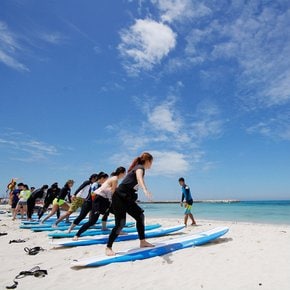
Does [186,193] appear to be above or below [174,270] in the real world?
above

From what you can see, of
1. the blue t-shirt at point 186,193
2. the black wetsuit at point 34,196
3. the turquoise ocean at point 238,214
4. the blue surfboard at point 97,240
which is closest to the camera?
the blue surfboard at point 97,240

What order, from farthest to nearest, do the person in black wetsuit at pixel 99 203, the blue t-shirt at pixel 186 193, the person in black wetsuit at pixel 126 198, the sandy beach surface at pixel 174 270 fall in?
the blue t-shirt at pixel 186 193, the person in black wetsuit at pixel 99 203, the person in black wetsuit at pixel 126 198, the sandy beach surface at pixel 174 270

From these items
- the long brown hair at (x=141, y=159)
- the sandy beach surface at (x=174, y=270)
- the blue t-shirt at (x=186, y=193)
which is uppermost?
the long brown hair at (x=141, y=159)

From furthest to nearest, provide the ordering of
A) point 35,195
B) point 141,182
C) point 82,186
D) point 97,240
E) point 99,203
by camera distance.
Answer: point 35,195 → point 82,186 → point 99,203 → point 97,240 → point 141,182

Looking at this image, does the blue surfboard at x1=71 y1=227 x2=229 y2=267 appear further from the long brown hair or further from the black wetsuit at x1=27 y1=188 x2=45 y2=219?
the black wetsuit at x1=27 y1=188 x2=45 y2=219

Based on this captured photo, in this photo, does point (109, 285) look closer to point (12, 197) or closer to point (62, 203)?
point (62, 203)

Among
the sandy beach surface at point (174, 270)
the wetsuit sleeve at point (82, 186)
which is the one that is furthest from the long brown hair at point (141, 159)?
the wetsuit sleeve at point (82, 186)

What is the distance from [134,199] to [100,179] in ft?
11.0

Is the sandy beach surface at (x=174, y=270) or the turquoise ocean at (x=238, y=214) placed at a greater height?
the turquoise ocean at (x=238, y=214)

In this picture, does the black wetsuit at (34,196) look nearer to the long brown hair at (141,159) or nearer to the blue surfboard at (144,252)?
the blue surfboard at (144,252)

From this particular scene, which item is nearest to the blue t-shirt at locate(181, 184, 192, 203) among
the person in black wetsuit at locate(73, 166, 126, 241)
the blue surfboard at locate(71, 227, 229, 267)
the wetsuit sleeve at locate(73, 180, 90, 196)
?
the blue surfboard at locate(71, 227, 229, 267)

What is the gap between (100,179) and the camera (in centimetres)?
784

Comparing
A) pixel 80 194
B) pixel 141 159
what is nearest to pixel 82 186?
pixel 80 194

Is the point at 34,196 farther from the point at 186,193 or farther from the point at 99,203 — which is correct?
the point at 186,193
